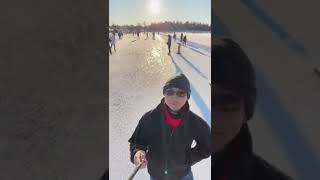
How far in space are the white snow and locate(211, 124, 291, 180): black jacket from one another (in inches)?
2.2

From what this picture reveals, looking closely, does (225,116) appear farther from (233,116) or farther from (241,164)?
(241,164)

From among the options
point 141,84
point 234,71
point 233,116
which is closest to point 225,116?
point 233,116

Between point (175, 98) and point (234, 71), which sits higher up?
point (234, 71)

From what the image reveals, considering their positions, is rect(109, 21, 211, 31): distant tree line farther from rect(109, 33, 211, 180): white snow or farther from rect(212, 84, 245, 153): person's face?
rect(212, 84, 245, 153): person's face

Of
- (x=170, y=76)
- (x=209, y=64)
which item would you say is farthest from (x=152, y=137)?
(x=209, y=64)

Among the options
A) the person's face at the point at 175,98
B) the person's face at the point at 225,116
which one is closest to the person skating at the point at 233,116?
the person's face at the point at 225,116

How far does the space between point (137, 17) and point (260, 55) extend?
1.96 feet

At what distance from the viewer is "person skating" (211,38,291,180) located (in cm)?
215

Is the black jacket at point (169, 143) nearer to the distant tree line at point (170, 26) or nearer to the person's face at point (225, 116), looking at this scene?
the person's face at point (225, 116)

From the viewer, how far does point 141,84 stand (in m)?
2.20

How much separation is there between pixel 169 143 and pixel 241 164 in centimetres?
35

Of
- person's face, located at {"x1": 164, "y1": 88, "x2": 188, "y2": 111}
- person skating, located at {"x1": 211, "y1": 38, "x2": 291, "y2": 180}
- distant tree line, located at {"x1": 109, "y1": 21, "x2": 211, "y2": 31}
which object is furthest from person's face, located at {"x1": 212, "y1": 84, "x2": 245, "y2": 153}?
distant tree line, located at {"x1": 109, "y1": 21, "x2": 211, "y2": 31}
